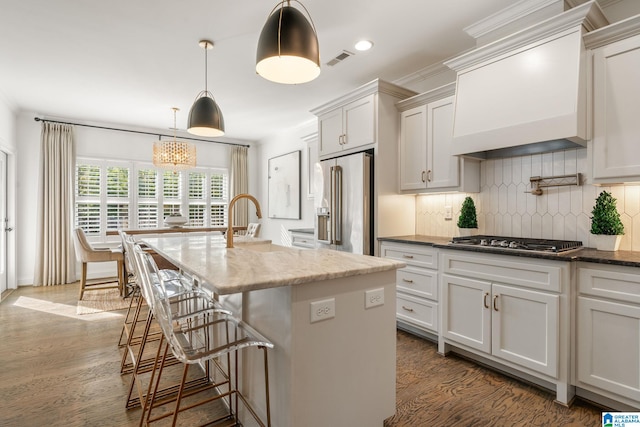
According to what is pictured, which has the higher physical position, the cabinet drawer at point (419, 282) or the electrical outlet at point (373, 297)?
the electrical outlet at point (373, 297)

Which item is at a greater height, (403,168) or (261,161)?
(261,161)

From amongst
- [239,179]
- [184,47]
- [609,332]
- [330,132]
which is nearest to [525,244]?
[609,332]

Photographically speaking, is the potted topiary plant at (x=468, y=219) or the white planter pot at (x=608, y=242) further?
the potted topiary plant at (x=468, y=219)

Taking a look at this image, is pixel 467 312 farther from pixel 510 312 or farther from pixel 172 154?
pixel 172 154

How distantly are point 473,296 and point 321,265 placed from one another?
150 centimetres

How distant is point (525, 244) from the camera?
2500 millimetres

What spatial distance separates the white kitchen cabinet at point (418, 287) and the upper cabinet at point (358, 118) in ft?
3.85

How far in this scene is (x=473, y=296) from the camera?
99.3 inches

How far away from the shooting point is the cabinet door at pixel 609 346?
72.6 inches

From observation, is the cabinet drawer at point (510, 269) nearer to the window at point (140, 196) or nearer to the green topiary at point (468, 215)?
the green topiary at point (468, 215)

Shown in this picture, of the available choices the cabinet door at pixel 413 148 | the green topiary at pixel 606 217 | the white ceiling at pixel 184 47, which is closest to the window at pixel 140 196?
the white ceiling at pixel 184 47

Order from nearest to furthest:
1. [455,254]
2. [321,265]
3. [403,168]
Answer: [321,265] < [455,254] < [403,168]

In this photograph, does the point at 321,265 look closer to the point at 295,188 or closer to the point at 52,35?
the point at 52,35

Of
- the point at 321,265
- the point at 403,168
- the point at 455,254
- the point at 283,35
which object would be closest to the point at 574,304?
the point at 455,254
